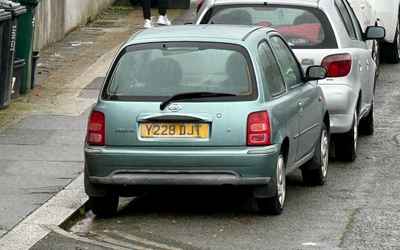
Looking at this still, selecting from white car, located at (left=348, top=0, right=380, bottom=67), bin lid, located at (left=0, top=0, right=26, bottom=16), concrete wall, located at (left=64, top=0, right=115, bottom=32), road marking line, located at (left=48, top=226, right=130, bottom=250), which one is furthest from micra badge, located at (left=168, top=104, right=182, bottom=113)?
concrete wall, located at (left=64, top=0, right=115, bottom=32)

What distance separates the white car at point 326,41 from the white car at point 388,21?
652 centimetres

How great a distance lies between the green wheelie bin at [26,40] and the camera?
54.7ft

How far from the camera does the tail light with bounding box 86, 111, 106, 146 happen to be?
1013cm

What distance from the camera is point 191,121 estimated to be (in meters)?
9.95

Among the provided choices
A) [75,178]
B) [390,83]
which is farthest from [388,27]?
[75,178]

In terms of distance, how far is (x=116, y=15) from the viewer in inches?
978

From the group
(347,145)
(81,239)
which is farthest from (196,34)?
(347,145)

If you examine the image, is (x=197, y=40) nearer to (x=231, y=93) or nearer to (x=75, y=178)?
(x=231, y=93)

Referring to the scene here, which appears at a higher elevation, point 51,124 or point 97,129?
point 97,129

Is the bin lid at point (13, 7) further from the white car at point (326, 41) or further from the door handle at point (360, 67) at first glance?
the door handle at point (360, 67)

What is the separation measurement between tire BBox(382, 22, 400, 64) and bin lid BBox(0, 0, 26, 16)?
757 centimetres

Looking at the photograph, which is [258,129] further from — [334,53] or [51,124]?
[51,124]

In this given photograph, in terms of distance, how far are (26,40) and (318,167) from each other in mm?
6145

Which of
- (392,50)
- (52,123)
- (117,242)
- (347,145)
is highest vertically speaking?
(117,242)
